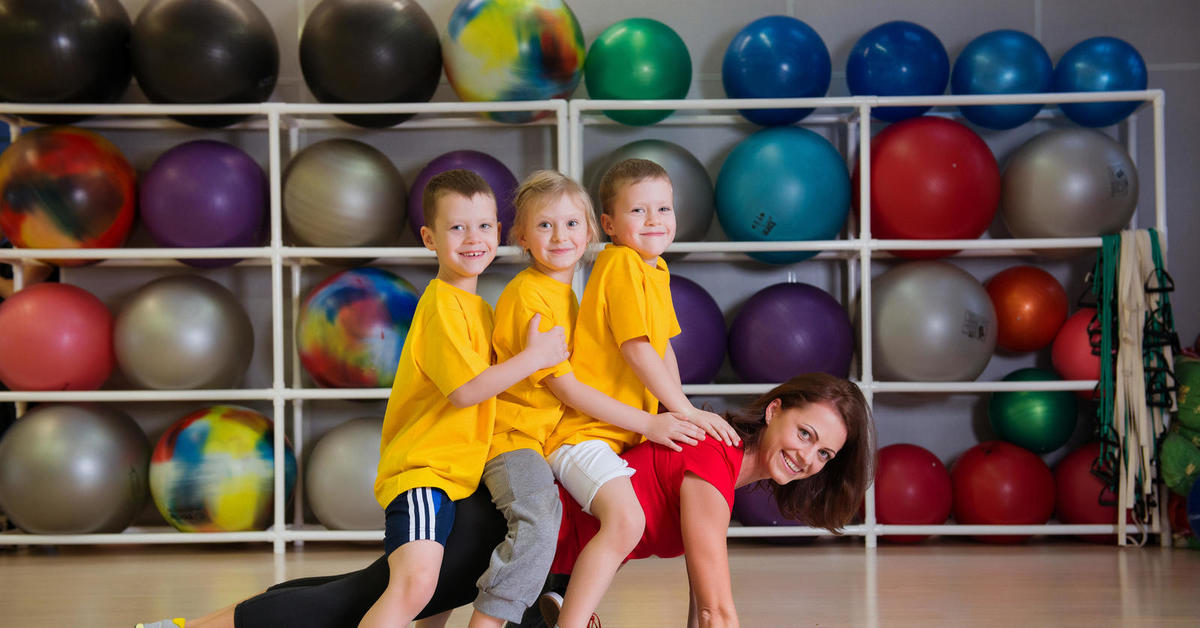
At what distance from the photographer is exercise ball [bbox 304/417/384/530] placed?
3.63 m

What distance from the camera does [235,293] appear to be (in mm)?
4184

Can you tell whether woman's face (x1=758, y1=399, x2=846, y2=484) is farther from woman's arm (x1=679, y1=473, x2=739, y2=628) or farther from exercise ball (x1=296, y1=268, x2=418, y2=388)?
exercise ball (x1=296, y1=268, x2=418, y2=388)

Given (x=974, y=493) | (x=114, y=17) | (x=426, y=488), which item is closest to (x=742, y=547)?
(x=974, y=493)

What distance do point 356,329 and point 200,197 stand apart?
2.49ft

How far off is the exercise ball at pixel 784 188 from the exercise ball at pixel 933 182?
158 millimetres

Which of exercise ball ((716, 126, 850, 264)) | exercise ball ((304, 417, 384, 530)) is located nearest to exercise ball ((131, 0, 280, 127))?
exercise ball ((304, 417, 384, 530))

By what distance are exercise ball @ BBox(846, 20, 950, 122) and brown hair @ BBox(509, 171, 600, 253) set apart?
2.11m

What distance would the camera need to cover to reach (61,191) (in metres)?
3.63

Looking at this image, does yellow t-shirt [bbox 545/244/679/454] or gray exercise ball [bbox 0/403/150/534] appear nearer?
yellow t-shirt [bbox 545/244/679/454]

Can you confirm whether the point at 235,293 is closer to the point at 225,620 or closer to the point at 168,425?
the point at 168,425

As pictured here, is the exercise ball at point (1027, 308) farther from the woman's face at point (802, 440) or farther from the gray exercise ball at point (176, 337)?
the gray exercise ball at point (176, 337)

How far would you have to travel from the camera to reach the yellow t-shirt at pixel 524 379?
2035mm

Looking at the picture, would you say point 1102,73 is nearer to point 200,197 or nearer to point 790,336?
point 790,336

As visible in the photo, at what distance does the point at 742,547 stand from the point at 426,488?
88.4 inches
